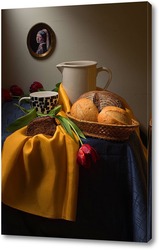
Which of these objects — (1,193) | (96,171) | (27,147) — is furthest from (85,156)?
(1,193)

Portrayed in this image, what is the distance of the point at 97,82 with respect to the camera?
1.97 meters

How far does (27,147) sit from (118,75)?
354 mm

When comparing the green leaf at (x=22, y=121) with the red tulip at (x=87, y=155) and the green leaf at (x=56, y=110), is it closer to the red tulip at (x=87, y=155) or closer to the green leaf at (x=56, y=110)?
the green leaf at (x=56, y=110)

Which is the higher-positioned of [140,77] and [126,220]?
[140,77]

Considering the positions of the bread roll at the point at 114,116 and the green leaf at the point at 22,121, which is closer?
the bread roll at the point at 114,116

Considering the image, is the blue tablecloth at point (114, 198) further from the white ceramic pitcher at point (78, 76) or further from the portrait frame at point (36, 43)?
the portrait frame at point (36, 43)

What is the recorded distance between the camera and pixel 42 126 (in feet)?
A: 6.54

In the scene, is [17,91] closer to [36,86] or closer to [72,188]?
[36,86]

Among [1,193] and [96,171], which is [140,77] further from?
[1,193]

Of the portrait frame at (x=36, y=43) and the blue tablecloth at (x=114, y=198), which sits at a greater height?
the portrait frame at (x=36, y=43)

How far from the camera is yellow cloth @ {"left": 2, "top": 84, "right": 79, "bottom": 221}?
1967 mm

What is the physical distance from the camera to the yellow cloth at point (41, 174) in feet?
6.45

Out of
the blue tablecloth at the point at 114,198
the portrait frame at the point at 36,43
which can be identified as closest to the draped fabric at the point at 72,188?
the blue tablecloth at the point at 114,198

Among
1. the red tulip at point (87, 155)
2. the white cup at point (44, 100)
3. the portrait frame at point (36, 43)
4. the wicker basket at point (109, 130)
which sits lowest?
the red tulip at point (87, 155)
